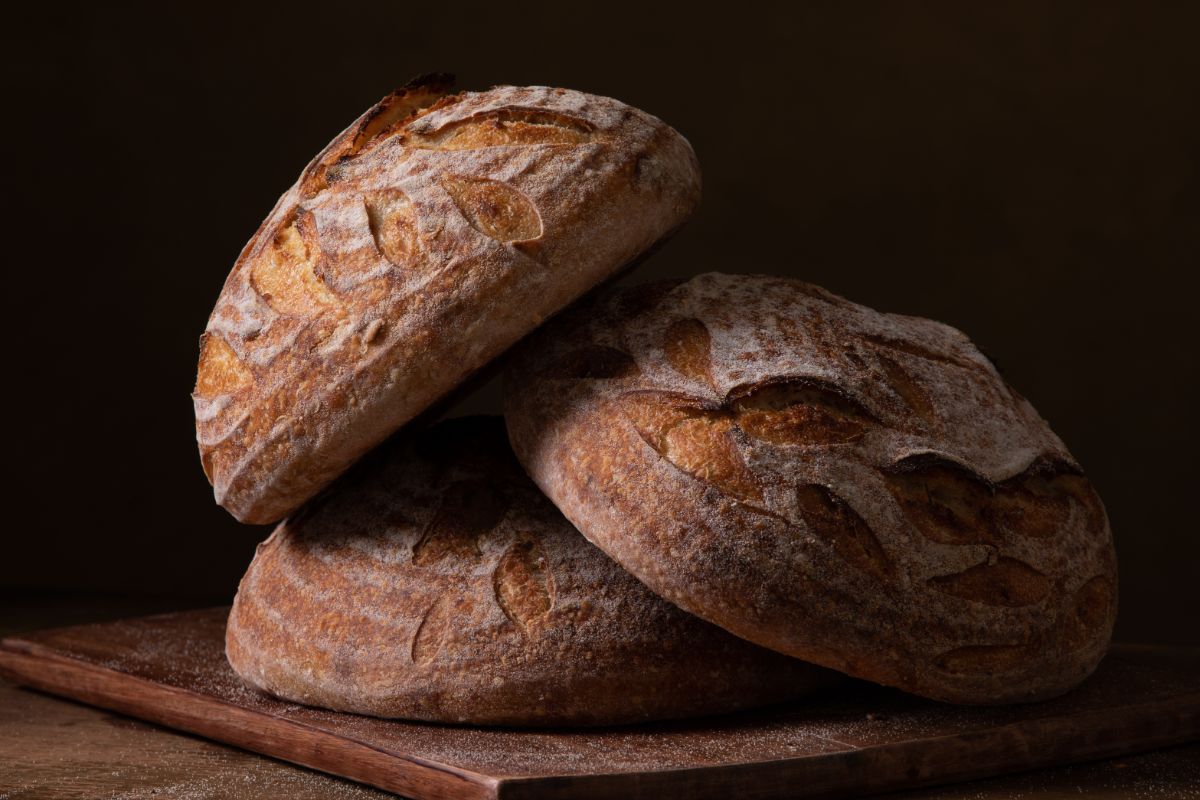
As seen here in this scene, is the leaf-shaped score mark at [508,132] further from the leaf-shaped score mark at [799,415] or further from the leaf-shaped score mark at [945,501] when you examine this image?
the leaf-shaped score mark at [945,501]

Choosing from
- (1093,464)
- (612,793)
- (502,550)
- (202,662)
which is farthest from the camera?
(1093,464)

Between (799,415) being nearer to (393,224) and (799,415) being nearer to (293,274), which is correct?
(393,224)

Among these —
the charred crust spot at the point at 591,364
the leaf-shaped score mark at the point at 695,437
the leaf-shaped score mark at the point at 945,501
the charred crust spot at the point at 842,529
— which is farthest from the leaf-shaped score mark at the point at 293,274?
the leaf-shaped score mark at the point at 945,501

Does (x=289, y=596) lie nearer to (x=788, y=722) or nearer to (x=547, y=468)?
(x=547, y=468)

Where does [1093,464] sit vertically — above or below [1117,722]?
below

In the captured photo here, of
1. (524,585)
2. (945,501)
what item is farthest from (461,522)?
(945,501)

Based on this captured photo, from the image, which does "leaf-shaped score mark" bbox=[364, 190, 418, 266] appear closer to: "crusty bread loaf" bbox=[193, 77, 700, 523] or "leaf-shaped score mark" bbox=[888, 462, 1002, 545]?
"crusty bread loaf" bbox=[193, 77, 700, 523]

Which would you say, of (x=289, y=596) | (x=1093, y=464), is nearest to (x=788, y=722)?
(x=289, y=596)
